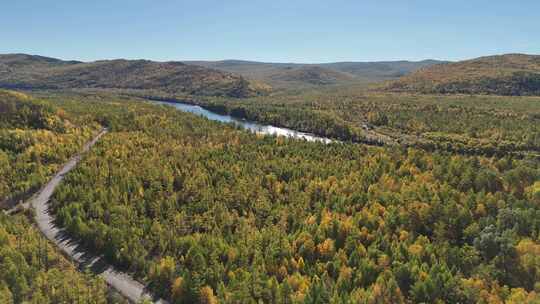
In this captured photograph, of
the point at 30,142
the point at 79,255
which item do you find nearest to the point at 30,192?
the point at 30,142

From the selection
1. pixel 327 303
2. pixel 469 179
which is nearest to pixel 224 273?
pixel 327 303

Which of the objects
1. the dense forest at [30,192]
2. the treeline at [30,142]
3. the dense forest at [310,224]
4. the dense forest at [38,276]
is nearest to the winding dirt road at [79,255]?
the dense forest at [310,224]

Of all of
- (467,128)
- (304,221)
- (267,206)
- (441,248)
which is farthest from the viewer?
(467,128)

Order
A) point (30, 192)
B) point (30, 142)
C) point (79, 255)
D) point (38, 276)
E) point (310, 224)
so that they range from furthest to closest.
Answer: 1. point (30, 142)
2. point (30, 192)
3. point (310, 224)
4. point (79, 255)
5. point (38, 276)

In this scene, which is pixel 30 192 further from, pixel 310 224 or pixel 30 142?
pixel 310 224

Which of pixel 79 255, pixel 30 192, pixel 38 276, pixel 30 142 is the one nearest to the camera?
pixel 38 276

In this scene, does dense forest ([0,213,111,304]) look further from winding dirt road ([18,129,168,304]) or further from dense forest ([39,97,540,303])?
dense forest ([39,97,540,303])

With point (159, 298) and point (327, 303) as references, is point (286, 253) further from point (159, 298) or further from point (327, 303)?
point (159, 298)
